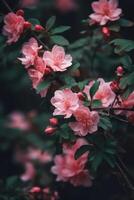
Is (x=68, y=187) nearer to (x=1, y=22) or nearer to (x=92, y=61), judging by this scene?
(x=92, y=61)

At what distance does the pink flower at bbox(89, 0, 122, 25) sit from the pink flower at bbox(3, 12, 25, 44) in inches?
12.0

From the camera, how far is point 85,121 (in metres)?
1.76

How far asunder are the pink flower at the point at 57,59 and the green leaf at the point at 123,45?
0.19 metres

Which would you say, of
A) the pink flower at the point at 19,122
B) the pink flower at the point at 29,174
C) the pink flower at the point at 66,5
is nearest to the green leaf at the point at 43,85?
the pink flower at the point at 29,174

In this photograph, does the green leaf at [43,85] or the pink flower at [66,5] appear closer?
the green leaf at [43,85]

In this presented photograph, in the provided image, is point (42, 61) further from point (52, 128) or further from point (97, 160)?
point (97, 160)

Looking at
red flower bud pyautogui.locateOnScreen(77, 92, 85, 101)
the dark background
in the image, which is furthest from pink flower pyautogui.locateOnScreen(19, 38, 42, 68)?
the dark background

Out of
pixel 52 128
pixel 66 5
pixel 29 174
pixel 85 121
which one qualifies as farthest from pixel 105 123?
pixel 66 5

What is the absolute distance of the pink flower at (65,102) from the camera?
175 centimetres

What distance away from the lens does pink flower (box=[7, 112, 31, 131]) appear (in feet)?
10.1

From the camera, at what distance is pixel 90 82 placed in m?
1.91

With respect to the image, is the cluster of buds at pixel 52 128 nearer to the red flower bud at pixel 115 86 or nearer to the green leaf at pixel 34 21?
the red flower bud at pixel 115 86

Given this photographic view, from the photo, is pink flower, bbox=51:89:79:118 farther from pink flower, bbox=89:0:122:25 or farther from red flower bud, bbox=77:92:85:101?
pink flower, bbox=89:0:122:25

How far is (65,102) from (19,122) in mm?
1446
